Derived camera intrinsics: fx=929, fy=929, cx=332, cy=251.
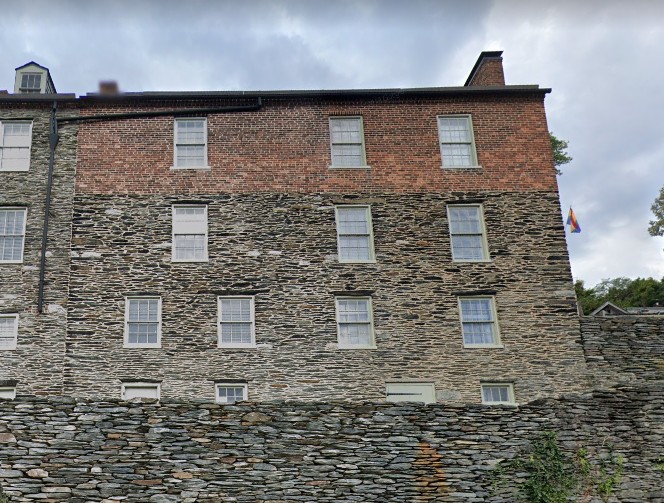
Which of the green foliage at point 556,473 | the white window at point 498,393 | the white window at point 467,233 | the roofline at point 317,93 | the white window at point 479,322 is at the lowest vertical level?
the green foliage at point 556,473

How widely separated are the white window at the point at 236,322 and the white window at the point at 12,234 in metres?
5.76

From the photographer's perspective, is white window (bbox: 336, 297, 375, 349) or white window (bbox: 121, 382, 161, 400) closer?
white window (bbox: 121, 382, 161, 400)

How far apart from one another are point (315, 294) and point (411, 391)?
3.72 m

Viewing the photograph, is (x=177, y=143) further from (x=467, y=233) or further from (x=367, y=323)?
(x=467, y=233)

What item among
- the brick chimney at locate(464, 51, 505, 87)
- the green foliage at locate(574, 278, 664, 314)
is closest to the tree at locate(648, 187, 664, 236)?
the green foliage at locate(574, 278, 664, 314)

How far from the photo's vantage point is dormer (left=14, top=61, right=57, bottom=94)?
30.6 metres

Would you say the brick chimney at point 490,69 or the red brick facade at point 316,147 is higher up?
the brick chimney at point 490,69

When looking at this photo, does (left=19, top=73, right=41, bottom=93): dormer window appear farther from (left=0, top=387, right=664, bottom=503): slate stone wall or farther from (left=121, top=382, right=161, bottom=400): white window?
(left=0, top=387, right=664, bottom=503): slate stone wall

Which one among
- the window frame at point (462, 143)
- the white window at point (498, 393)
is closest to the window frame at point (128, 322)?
the white window at point (498, 393)

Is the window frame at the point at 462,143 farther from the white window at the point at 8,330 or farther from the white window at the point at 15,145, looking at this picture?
the white window at the point at 8,330

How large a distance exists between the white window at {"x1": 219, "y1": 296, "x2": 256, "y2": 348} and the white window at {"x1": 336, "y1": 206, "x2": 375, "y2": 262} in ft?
9.78

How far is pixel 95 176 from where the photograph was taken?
2656 centimetres

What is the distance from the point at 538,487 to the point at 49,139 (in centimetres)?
1735

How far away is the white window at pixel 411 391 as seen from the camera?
24.4m
